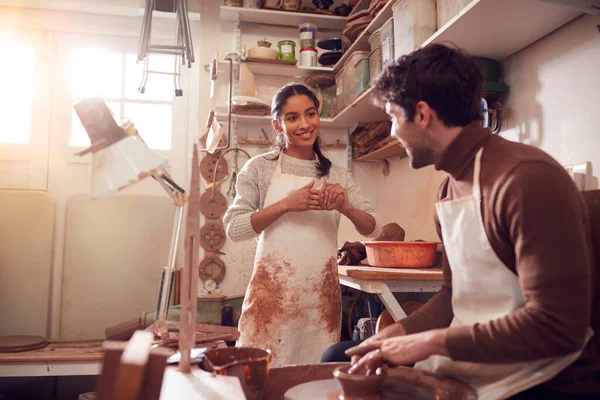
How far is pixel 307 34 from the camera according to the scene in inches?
161

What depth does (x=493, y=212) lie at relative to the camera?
1140 millimetres

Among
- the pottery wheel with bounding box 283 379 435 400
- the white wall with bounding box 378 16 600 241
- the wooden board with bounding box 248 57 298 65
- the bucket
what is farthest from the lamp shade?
the wooden board with bounding box 248 57 298 65

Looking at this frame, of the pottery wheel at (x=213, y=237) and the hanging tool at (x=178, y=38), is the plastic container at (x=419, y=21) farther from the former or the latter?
the pottery wheel at (x=213, y=237)

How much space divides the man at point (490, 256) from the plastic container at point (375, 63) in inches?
78.0

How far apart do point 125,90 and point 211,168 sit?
0.99 m

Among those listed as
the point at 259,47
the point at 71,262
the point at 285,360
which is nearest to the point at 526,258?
the point at 285,360

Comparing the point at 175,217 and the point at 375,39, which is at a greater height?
the point at 375,39

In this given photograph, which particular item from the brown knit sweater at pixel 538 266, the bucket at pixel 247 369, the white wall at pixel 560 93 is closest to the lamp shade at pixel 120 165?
the bucket at pixel 247 369

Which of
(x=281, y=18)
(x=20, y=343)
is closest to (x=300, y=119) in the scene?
(x=281, y=18)

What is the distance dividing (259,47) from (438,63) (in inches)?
115

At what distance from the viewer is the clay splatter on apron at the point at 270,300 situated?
2078 mm

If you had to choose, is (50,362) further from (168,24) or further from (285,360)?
(168,24)

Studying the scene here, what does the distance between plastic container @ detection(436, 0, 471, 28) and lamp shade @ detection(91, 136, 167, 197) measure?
6.01 ft

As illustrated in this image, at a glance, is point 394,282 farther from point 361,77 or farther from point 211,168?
point 211,168
